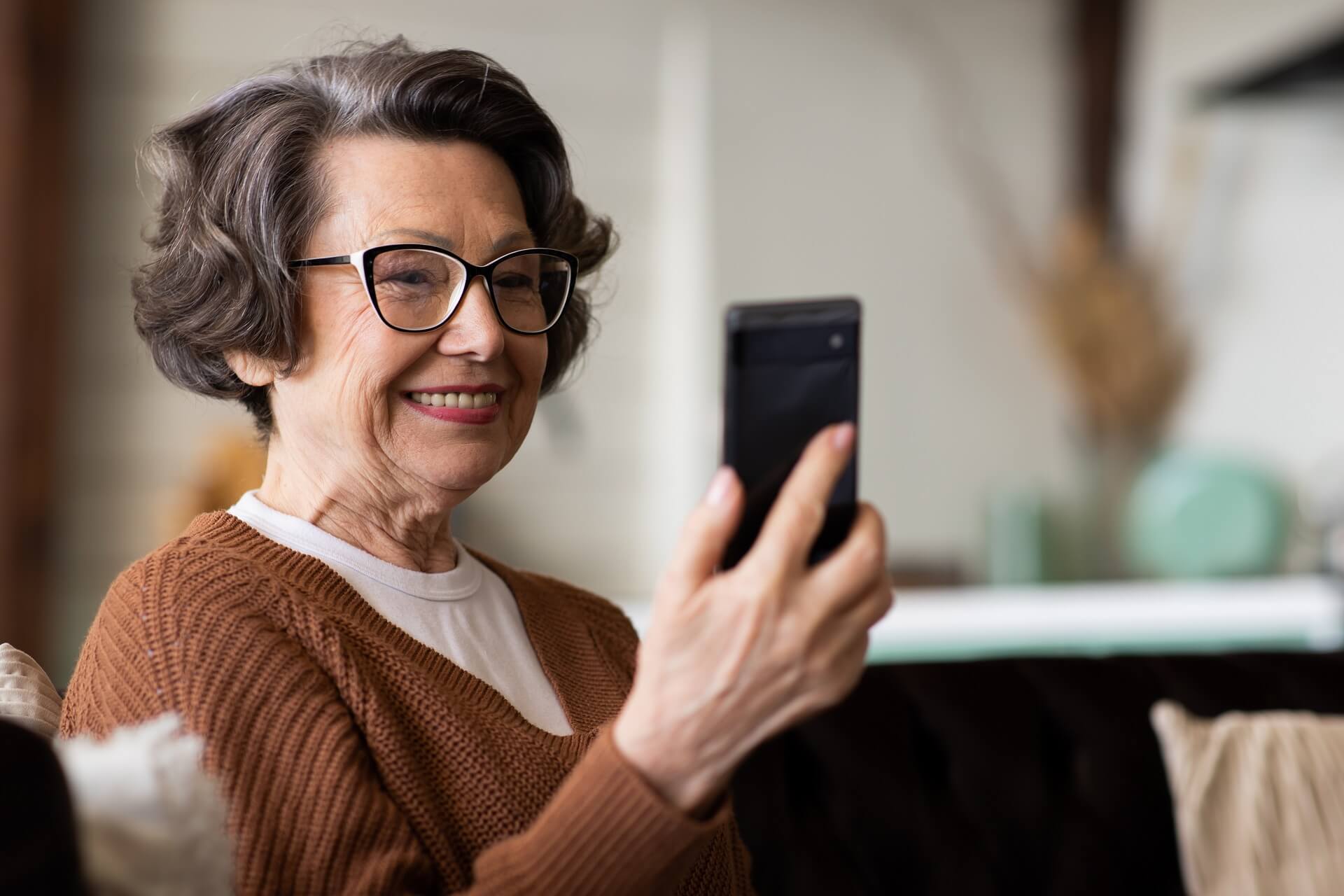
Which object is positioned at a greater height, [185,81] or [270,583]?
[185,81]

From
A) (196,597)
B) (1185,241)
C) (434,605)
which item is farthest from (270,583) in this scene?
(1185,241)

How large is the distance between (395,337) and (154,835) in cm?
42

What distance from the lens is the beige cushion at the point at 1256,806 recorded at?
1.34 m

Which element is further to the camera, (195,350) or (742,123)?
(742,123)

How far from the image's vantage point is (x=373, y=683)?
0.88m

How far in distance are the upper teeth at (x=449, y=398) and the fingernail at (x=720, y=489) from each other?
331 millimetres

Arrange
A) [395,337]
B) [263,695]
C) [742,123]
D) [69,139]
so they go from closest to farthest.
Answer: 1. [263,695]
2. [395,337]
3. [69,139]
4. [742,123]

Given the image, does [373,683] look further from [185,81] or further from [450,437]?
[185,81]

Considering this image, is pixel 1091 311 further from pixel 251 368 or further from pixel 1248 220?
pixel 251 368

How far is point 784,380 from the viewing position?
783 millimetres

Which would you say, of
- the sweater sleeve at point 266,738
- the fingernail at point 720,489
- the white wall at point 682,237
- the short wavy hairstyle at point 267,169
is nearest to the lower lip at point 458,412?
the short wavy hairstyle at point 267,169

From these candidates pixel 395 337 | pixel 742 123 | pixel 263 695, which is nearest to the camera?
pixel 263 695

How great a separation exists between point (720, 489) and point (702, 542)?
38 millimetres

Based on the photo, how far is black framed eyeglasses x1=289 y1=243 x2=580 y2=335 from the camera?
0.94 meters
